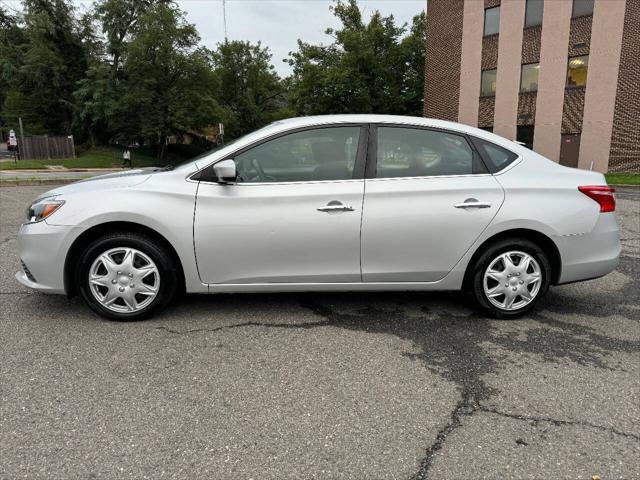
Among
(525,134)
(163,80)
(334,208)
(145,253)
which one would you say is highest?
(163,80)

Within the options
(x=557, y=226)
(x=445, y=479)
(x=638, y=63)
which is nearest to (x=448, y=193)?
(x=557, y=226)

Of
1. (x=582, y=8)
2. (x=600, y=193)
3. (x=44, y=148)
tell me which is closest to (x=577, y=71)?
(x=582, y=8)

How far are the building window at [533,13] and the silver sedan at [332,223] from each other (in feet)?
86.0

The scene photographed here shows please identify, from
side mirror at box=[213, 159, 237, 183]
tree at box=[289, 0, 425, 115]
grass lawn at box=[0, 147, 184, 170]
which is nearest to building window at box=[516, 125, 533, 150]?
tree at box=[289, 0, 425, 115]

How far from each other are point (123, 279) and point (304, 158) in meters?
1.64

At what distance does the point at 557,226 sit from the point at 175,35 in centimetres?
4042

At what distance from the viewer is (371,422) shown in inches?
96.7

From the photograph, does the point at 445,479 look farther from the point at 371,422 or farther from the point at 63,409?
the point at 63,409

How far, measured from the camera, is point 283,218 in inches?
140

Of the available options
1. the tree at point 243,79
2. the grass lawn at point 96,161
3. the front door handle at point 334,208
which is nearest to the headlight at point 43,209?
the front door handle at point 334,208

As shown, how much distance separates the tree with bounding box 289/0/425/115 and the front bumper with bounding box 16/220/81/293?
109 feet

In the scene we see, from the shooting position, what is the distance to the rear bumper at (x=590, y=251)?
3.79 metres

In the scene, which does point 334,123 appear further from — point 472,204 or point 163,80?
point 163,80

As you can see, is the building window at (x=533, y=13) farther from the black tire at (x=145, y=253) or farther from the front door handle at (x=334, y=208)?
the black tire at (x=145, y=253)
